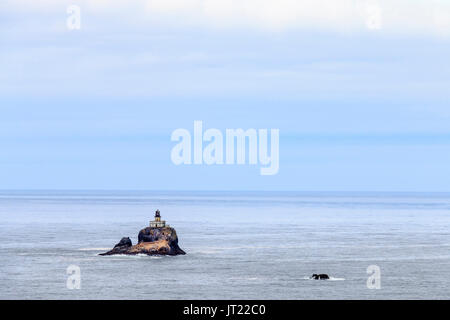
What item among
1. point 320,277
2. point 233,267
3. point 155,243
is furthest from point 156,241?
point 320,277

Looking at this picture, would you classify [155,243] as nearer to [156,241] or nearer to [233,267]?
[156,241]

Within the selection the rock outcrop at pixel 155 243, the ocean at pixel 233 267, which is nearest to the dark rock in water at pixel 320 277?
the ocean at pixel 233 267

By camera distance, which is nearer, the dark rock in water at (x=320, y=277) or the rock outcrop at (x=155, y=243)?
the dark rock in water at (x=320, y=277)

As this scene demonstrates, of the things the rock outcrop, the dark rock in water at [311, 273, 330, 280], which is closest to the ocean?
the dark rock in water at [311, 273, 330, 280]

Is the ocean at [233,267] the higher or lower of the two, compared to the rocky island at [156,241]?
lower

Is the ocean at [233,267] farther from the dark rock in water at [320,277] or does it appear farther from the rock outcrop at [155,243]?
the rock outcrop at [155,243]

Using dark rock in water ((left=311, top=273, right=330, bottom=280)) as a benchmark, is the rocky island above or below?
above

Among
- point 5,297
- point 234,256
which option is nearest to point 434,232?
point 234,256

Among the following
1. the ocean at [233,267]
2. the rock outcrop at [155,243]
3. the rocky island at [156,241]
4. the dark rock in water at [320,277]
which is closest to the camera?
the ocean at [233,267]

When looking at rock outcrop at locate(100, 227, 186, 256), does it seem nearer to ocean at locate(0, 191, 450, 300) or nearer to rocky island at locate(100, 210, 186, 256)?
rocky island at locate(100, 210, 186, 256)

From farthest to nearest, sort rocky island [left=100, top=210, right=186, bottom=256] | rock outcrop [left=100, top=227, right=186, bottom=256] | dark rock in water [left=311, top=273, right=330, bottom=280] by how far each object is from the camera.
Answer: rock outcrop [left=100, top=227, right=186, bottom=256] < rocky island [left=100, top=210, right=186, bottom=256] < dark rock in water [left=311, top=273, right=330, bottom=280]

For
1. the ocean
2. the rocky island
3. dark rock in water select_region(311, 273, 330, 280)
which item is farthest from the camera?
the rocky island

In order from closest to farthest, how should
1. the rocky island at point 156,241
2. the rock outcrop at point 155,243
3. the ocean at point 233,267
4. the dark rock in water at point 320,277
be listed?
1. the ocean at point 233,267
2. the dark rock in water at point 320,277
3. the rocky island at point 156,241
4. the rock outcrop at point 155,243
